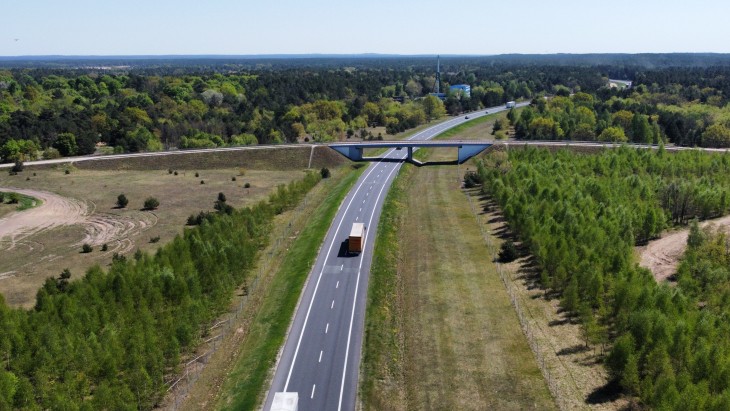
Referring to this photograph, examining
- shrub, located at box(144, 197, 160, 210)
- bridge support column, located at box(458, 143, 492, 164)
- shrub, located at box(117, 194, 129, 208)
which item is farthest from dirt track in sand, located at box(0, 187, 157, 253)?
bridge support column, located at box(458, 143, 492, 164)

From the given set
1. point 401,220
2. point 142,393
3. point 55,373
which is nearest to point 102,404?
point 142,393

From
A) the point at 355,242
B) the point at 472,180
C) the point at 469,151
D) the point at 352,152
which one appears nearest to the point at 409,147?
the point at 352,152

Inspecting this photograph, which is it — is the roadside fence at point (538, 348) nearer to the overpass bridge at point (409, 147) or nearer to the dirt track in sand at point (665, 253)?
the dirt track in sand at point (665, 253)

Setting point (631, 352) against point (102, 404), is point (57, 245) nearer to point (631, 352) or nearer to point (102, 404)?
point (102, 404)

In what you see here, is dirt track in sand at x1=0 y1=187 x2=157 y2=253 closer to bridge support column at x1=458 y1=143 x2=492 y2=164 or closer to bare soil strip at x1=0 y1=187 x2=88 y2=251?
bare soil strip at x1=0 y1=187 x2=88 y2=251

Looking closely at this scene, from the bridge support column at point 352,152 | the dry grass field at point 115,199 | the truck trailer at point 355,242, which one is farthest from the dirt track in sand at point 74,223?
the bridge support column at point 352,152
